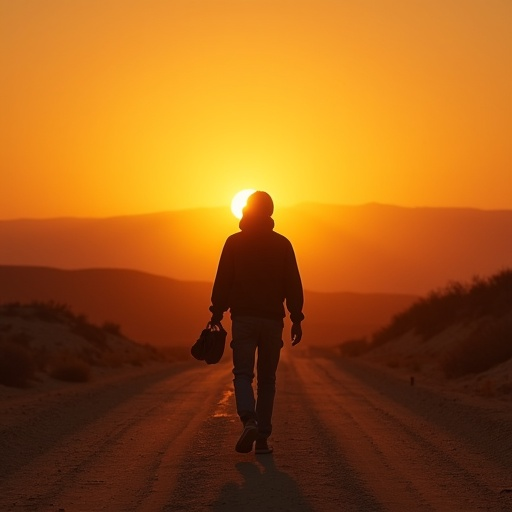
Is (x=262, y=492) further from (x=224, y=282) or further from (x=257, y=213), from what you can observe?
(x=257, y=213)

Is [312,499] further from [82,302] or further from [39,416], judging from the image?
[82,302]

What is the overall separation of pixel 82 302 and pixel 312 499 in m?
141

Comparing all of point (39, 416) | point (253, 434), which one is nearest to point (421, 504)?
point (253, 434)

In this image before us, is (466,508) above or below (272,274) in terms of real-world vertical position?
below

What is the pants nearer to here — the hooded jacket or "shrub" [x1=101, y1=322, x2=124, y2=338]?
the hooded jacket

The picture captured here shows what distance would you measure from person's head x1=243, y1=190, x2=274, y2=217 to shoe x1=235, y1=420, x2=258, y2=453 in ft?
7.19

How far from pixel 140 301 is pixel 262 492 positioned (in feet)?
488

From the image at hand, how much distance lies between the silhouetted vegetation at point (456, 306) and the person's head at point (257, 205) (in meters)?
30.4

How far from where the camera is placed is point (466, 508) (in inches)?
330

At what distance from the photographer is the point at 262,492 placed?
895 cm

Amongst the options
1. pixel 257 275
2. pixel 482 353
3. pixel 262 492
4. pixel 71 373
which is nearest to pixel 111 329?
pixel 71 373

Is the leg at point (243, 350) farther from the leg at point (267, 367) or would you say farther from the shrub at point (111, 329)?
the shrub at point (111, 329)

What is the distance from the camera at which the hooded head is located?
461 inches

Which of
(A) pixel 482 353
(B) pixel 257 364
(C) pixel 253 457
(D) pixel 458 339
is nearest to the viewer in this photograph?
(C) pixel 253 457
